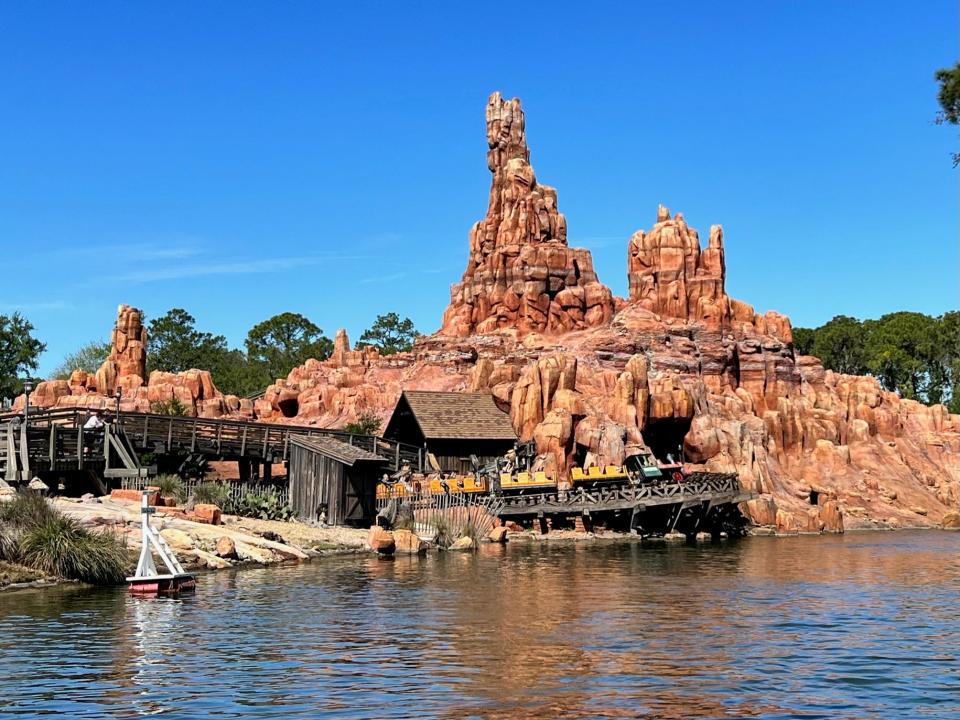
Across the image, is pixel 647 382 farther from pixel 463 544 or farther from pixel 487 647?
pixel 487 647

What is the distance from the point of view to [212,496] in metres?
38.8

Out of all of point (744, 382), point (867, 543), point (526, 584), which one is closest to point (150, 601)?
point (526, 584)

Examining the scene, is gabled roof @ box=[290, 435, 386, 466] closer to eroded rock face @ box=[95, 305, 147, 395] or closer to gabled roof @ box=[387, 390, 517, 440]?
gabled roof @ box=[387, 390, 517, 440]

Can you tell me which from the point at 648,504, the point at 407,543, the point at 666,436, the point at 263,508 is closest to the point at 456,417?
the point at 666,436

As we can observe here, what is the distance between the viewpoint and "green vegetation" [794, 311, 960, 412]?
11244cm

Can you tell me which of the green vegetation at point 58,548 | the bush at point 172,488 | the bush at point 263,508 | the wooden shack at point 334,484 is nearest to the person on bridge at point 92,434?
the bush at point 172,488

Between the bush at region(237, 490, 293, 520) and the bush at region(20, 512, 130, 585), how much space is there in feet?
42.2

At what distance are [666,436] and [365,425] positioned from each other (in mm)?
19493

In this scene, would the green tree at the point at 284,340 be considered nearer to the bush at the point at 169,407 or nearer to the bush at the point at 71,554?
the bush at the point at 169,407

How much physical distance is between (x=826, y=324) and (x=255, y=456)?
9461cm

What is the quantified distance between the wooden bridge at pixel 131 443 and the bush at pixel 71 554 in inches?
458

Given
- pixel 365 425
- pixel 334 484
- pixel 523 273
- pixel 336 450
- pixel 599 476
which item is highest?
pixel 523 273

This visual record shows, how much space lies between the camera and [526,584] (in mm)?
28891

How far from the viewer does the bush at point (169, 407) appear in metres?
73.2
